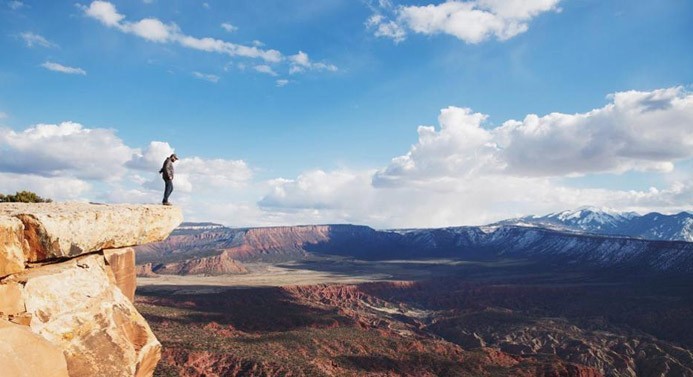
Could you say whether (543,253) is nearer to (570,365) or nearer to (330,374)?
(570,365)

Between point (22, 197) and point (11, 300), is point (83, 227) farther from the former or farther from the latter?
point (22, 197)

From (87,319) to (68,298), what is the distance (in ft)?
2.23

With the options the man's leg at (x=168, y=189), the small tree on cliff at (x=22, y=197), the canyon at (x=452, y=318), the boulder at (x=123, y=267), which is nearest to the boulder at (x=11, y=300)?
the boulder at (x=123, y=267)

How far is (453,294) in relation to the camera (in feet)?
427

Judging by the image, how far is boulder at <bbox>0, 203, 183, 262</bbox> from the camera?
1066 cm

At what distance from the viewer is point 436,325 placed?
10212cm

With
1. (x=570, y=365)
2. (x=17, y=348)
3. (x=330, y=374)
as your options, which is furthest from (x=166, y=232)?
(x=570, y=365)

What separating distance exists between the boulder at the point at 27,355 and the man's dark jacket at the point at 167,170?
31.5ft

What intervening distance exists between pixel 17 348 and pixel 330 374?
4115 centimetres

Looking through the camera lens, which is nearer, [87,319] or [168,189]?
[87,319]

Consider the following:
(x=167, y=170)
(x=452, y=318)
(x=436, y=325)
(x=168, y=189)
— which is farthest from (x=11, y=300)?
(x=452, y=318)

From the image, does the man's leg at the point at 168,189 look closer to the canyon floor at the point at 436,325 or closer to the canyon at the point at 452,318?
the canyon floor at the point at 436,325

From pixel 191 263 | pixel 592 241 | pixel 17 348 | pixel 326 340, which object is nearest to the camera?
pixel 17 348

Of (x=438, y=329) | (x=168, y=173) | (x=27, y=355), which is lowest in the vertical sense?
(x=438, y=329)
